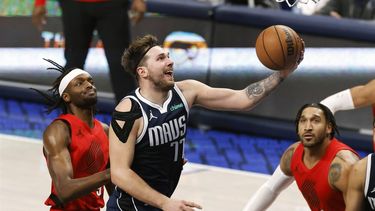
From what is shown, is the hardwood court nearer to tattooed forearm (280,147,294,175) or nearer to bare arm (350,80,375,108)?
tattooed forearm (280,147,294,175)

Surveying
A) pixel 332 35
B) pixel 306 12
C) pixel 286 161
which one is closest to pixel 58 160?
pixel 286 161

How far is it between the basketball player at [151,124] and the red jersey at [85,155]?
1.03 ft

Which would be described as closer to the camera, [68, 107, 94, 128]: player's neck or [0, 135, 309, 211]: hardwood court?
[68, 107, 94, 128]: player's neck

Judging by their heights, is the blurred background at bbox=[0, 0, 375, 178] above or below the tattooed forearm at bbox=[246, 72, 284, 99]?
below

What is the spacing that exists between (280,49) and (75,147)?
1.37 m

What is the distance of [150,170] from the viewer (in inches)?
226

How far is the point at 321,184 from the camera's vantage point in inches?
241

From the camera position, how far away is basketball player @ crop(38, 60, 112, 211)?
5793mm

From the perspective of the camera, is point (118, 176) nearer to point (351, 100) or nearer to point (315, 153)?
point (315, 153)

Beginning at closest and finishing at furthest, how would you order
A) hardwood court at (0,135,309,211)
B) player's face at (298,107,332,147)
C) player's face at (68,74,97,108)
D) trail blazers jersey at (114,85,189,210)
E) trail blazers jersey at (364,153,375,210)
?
trail blazers jersey at (364,153,375,210), trail blazers jersey at (114,85,189,210), player's face at (298,107,332,147), player's face at (68,74,97,108), hardwood court at (0,135,309,211)

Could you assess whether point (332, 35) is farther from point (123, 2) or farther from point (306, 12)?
point (123, 2)

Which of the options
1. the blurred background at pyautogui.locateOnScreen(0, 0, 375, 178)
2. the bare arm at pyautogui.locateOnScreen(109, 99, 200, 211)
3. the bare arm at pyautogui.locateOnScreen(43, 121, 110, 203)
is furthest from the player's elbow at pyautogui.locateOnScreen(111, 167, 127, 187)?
the blurred background at pyautogui.locateOnScreen(0, 0, 375, 178)

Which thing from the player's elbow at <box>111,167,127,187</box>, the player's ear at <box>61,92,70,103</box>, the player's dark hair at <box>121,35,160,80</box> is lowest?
the player's elbow at <box>111,167,127,187</box>

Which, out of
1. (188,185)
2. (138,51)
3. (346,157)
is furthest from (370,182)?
(188,185)
